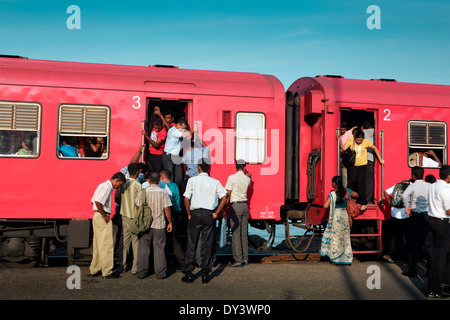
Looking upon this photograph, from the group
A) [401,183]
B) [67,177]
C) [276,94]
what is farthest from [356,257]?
[67,177]

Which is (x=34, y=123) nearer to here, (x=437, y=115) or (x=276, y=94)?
(x=276, y=94)

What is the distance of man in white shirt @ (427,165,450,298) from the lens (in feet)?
21.9

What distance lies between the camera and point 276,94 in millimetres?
9234

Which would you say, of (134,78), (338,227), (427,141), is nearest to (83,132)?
(134,78)

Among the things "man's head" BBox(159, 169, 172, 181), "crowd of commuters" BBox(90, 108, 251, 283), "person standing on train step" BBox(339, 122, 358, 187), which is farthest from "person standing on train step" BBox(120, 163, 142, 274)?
"person standing on train step" BBox(339, 122, 358, 187)

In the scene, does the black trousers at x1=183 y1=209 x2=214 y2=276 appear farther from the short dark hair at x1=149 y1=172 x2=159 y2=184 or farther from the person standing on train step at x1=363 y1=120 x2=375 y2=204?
the person standing on train step at x1=363 y1=120 x2=375 y2=204

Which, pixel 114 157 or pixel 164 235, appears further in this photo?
pixel 114 157

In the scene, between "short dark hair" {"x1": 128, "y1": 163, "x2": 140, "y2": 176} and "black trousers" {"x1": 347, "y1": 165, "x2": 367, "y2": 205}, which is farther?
"black trousers" {"x1": 347, "y1": 165, "x2": 367, "y2": 205}

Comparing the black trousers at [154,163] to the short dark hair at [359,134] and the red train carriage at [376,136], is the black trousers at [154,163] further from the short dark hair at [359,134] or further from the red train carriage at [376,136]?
the short dark hair at [359,134]

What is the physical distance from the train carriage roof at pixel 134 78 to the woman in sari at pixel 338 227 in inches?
91.1

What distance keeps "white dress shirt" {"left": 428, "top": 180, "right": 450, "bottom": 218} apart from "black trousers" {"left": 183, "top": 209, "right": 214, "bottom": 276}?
344 cm

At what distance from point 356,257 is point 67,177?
6442mm

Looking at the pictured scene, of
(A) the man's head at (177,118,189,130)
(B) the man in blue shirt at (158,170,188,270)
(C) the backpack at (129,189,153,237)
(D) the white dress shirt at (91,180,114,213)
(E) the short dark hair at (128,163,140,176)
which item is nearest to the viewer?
(D) the white dress shirt at (91,180,114,213)

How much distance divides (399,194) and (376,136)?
4.60 ft
